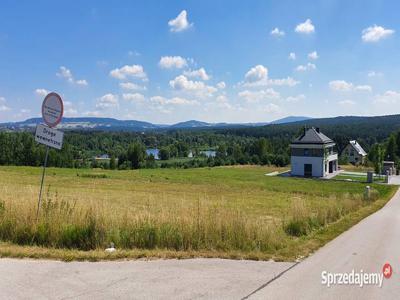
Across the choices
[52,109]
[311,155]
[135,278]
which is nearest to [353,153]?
[311,155]

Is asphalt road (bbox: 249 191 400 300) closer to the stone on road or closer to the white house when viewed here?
the stone on road

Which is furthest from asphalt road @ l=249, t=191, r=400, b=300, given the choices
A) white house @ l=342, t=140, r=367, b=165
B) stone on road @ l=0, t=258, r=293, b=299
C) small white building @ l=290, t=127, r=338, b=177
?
white house @ l=342, t=140, r=367, b=165

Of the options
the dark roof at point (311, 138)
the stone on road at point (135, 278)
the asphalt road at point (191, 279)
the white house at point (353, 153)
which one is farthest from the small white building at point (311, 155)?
the stone on road at point (135, 278)

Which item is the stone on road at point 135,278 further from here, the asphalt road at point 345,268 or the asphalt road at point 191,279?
the asphalt road at point 345,268

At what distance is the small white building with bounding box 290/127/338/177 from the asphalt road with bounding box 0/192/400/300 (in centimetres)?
4633

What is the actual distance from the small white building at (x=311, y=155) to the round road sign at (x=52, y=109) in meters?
46.6

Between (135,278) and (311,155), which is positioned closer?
(135,278)

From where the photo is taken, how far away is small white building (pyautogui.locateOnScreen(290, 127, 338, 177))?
2002 inches

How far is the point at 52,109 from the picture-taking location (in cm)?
810

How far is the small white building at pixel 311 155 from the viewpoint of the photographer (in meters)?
50.8

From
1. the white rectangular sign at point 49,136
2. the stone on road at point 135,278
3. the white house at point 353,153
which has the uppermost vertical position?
the white rectangular sign at point 49,136

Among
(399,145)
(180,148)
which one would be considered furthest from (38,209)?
(180,148)

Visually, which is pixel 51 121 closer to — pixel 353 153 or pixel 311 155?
pixel 311 155

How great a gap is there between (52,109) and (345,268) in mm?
6518
